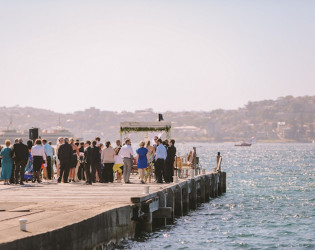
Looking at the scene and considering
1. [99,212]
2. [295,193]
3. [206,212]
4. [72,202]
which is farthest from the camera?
[295,193]

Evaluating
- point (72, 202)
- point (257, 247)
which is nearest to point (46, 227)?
point (72, 202)

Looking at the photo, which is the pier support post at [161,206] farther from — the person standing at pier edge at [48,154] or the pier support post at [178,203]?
the person standing at pier edge at [48,154]

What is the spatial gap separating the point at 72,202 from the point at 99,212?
3.31m

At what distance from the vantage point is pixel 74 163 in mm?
29422

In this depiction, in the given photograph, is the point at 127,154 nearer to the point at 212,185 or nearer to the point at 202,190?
the point at 202,190

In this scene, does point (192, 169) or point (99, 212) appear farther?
point (192, 169)

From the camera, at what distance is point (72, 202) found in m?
20.0

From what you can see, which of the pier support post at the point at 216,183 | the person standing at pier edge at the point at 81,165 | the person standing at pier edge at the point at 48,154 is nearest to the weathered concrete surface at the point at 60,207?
the person standing at pier edge at the point at 81,165

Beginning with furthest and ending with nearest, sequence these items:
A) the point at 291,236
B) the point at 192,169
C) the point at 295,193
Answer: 1. the point at 295,193
2. the point at 192,169
3. the point at 291,236

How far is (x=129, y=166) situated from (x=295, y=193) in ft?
70.3

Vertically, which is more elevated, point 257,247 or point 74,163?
point 74,163

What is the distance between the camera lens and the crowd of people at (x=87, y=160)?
2772 cm

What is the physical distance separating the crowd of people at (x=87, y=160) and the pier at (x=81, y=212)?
0.76m

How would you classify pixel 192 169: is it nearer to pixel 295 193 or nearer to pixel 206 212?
pixel 206 212
